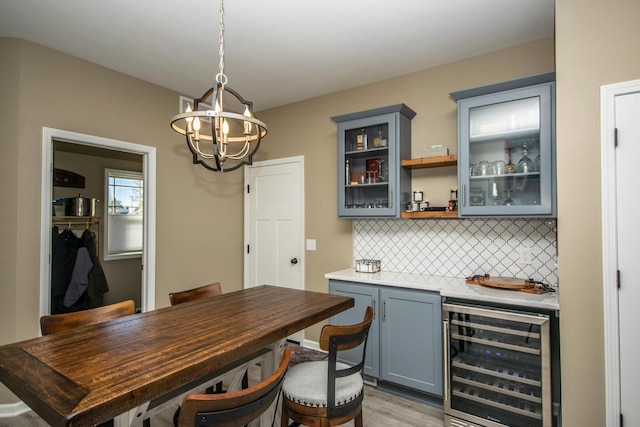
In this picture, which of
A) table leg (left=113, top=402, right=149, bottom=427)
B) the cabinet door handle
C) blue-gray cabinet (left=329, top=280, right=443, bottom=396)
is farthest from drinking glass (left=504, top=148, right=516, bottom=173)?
table leg (left=113, top=402, right=149, bottom=427)

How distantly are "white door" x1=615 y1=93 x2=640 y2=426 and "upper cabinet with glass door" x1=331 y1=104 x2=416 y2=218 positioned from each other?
59.7 inches

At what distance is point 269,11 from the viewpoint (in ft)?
7.77

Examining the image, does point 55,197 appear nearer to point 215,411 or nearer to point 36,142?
point 36,142

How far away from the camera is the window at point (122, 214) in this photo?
16.1ft

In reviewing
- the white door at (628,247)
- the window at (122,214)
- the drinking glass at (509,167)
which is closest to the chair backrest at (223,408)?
the white door at (628,247)

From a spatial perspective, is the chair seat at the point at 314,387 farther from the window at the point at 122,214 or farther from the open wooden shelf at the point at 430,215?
the window at the point at 122,214

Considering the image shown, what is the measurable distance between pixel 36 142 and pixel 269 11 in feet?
6.84

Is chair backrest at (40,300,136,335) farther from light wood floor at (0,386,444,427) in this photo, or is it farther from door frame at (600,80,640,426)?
door frame at (600,80,640,426)

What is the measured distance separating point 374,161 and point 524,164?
126 centimetres

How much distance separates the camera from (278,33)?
2646 mm

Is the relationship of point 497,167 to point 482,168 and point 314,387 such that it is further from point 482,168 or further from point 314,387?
point 314,387

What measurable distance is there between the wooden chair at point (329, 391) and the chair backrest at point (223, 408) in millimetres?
497

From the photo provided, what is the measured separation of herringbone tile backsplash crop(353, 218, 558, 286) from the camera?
268 centimetres

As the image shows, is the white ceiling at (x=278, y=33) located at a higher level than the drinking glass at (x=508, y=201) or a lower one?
higher
